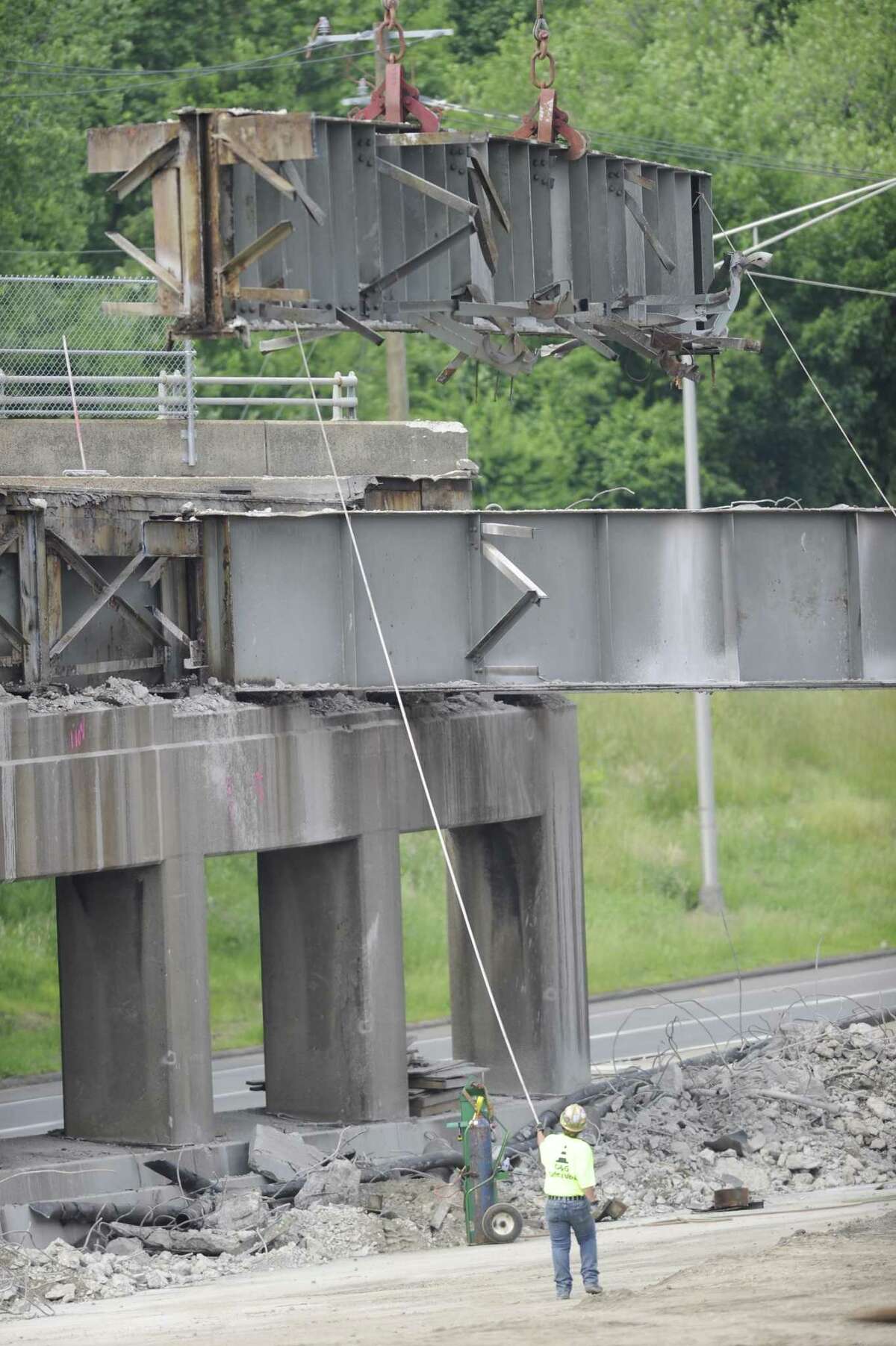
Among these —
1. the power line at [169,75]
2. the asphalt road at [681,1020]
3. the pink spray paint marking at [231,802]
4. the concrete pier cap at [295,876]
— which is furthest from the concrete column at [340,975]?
the power line at [169,75]

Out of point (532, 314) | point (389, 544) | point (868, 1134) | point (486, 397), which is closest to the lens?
point (532, 314)

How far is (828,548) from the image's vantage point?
20.4 m

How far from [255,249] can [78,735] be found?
198 inches

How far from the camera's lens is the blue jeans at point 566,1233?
532 inches

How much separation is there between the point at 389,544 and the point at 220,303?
4675 millimetres

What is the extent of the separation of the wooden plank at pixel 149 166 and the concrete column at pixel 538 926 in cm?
863

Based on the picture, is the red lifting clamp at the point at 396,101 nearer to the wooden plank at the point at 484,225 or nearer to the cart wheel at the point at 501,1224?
the wooden plank at the point at 484,225

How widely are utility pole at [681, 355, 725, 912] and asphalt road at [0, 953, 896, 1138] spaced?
6.39 feet

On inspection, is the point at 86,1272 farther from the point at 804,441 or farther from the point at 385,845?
the point at 804,441

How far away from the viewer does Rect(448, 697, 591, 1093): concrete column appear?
2252 cm

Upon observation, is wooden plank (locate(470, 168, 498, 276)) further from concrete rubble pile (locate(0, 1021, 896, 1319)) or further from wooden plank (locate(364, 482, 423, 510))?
concrete rubble pile (locate(0, 1021, 896, 1319))

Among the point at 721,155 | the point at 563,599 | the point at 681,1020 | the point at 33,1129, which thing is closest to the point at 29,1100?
the point at 33,1129

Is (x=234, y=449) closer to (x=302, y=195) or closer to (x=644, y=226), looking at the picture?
(x=644, y=226)

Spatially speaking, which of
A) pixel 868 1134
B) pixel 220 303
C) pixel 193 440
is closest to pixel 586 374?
pixel 193 440
